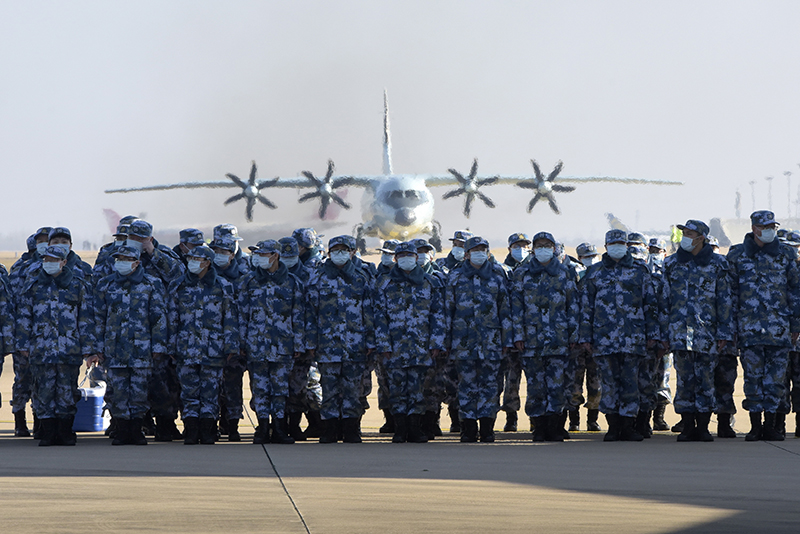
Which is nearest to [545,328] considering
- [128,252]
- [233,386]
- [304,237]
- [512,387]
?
[512,387]

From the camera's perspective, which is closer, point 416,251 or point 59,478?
point 59,478

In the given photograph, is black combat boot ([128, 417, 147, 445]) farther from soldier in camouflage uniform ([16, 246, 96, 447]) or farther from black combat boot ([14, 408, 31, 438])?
black combat boot ([14, 408, 31, 438])

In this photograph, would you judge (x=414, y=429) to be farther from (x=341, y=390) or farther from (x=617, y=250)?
(x=617, y=250)

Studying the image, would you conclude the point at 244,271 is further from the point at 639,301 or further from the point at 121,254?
the point at 639,301

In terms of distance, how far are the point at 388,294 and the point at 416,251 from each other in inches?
20.5

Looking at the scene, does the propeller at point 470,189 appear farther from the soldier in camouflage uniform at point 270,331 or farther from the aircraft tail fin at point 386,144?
the soldier in camouflage uniform at point 270,331

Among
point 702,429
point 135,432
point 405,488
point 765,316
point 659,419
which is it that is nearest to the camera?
point 405,488

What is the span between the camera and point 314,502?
6457 mm

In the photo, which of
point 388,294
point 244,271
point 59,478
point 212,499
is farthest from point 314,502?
point 244,271

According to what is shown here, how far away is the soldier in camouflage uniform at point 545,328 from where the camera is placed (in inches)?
396

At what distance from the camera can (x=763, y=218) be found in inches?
400

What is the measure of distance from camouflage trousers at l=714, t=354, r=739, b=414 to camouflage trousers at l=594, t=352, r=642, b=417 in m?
0.78

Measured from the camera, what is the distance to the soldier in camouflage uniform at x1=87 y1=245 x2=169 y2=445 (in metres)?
9.77

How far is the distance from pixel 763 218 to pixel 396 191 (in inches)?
1287
